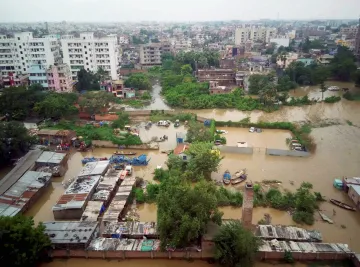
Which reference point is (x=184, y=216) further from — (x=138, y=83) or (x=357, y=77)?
(x=357, y=77)

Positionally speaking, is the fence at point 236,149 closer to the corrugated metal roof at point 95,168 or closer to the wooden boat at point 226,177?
the wooden boat at point 226,177

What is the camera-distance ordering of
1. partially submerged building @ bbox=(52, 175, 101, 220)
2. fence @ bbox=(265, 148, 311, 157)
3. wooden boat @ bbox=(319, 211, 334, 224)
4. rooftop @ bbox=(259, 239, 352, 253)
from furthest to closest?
fence @ bbox=(265, 148, 311, 157) < partially submerged building @ bbox=(52, 175, 101, 220) < wooden boat @ bbox=(319, 211, 334, 224) < rooftop @ bbox=(259, 239, 352, 253)

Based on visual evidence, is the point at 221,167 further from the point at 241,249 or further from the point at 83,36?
the point at 83,36

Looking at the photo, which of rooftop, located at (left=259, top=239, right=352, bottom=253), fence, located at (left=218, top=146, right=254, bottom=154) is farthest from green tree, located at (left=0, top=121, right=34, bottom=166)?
rooftop, located at (left=259, top=239, right=352, bottom=253)

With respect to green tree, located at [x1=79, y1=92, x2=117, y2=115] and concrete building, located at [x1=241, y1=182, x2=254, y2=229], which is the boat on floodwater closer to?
concrete building, located at [x1=241, y1=182, x2=254, y2=229]

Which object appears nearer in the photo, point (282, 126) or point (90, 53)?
point (282, 126)

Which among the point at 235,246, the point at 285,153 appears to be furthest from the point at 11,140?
the point at 285,153
